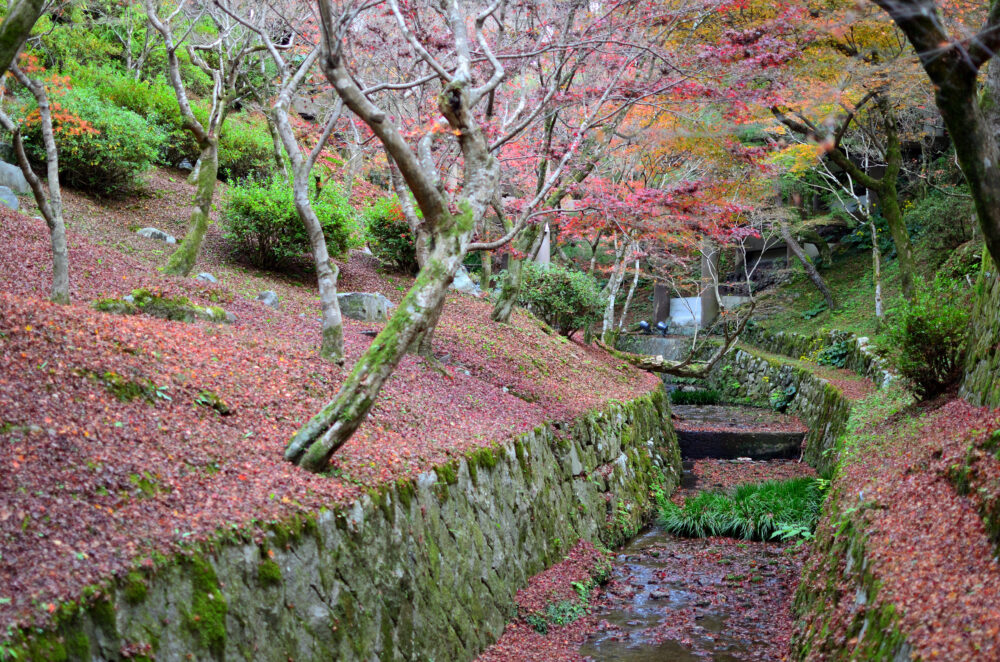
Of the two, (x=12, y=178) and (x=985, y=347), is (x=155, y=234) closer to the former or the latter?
(x=12, y=178)

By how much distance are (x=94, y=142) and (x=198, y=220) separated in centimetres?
349

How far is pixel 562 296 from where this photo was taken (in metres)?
15.8

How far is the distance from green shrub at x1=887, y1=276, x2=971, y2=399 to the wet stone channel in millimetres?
2508

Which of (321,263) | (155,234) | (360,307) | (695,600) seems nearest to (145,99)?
(155,234)

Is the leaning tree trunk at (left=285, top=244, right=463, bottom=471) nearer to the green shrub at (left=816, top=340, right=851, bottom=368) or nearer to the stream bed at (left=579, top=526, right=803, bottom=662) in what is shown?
the stream bed at (left=579, top=526, right=803, bottom=662)

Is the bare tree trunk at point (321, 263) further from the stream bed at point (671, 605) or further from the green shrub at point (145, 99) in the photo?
the green shrub at point (145, 99)

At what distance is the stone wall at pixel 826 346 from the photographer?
14305mm

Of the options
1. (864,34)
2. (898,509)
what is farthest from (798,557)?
(864,34)

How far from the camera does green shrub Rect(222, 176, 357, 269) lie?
12.3 metres

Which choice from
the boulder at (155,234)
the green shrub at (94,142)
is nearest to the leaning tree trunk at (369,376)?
the boulder at (155,234)

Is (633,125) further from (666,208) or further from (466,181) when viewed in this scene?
(466,181)

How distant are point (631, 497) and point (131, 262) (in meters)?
7.91

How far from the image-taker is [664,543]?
32.7ft

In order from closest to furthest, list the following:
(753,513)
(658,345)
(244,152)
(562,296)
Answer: (753,513) < (562,296) < (244,152) < (658,345)
